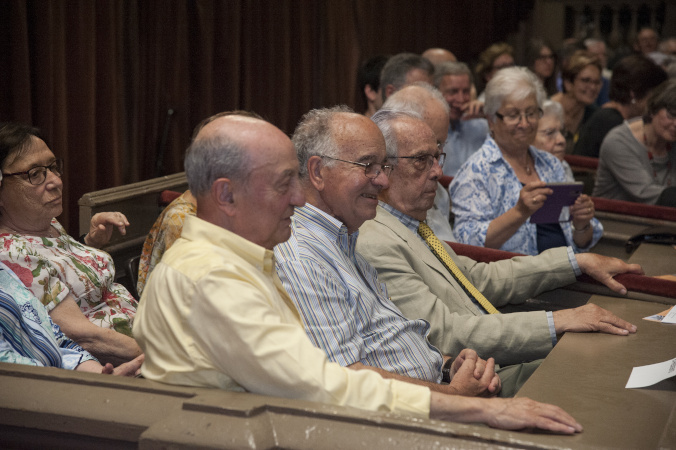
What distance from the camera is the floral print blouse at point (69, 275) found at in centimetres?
206

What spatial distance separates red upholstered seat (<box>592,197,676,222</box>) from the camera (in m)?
3.42

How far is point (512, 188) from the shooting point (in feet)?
10.9

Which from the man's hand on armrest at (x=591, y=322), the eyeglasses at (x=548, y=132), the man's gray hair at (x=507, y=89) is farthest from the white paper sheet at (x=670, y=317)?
the eyeglasses at (x=548, y=132)

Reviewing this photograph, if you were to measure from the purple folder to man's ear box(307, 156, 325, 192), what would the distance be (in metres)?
1.21

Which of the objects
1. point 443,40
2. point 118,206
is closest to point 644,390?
point 118,206

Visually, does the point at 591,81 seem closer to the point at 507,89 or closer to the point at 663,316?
the point at 507,89

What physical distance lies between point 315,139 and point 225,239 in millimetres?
673

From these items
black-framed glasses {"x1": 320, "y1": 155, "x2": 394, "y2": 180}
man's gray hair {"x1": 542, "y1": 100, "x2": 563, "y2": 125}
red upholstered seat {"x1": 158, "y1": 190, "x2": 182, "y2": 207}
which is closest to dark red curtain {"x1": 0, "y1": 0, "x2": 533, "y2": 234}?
red upholstered seat {"x1": 158, "y1": 190, "x2": 182, "y2": 207}

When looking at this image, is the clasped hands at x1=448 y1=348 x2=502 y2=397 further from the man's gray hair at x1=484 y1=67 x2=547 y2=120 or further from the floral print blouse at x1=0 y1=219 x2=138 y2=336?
the man's gray hair at x1=484 y1=67 x2=547 y2=120

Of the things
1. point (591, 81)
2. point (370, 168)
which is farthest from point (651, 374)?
point (591, 81)

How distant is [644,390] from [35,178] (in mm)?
1630

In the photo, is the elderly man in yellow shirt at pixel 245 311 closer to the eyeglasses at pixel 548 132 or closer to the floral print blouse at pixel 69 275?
the floral print blouse at pixel 69 275

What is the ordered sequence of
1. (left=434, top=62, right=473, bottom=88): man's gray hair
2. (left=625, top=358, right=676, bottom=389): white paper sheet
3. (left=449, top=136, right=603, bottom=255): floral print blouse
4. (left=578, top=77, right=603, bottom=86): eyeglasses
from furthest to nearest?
(left=578, top=77, right=603, bottom=86): eyeglasses
(left=434, top=62, right=473, bottom=88): man's gray hair
(left=449, top=136, right=603, bottom=255): floral print blouse
(left=625, top=358, right=676, bottom=389): white paper sheet

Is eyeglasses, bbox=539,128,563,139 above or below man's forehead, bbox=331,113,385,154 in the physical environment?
below
